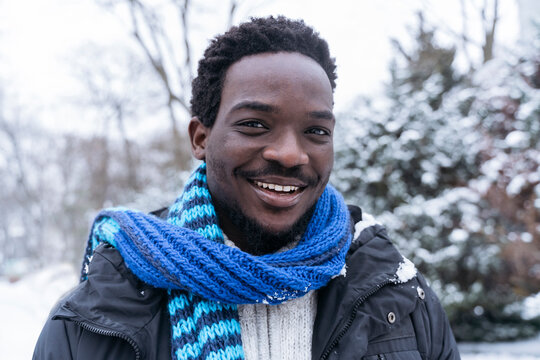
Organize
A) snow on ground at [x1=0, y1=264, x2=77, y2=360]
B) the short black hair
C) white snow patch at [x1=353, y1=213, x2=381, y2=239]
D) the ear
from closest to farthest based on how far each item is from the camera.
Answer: the short black hair
the ear
white snow patch at [x1=353, y1=213, x2=381, y2=239]
snow on ground at [x1=0, y1=264, x2=77, y2=360]

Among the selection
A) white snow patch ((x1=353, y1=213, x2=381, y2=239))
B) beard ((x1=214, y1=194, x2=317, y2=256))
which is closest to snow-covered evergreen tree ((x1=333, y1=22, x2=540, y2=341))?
white snow patch ((x1=353, y1=213, x2=381, y2=239))

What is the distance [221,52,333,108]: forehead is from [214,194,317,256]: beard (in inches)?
14.7

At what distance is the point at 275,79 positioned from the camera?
1.43 metres

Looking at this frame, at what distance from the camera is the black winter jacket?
1.30m

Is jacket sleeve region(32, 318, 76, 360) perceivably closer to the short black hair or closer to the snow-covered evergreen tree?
the short black hair

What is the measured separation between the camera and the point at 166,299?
147 centimetres

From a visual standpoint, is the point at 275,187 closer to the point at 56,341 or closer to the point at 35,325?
the point at 56,341

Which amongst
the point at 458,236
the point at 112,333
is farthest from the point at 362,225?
the point at 458,236

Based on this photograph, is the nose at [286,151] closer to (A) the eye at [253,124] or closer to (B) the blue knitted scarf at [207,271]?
(A) the eye at [253,124]

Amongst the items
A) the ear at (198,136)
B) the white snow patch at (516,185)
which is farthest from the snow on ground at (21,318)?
the white snow patch at (516,185)

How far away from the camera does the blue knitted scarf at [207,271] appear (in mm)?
1349

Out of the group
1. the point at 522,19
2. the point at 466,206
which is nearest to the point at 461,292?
the point at 466,206

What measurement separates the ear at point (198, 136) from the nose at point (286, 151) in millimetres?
311

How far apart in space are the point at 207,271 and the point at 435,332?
0.88 meters
